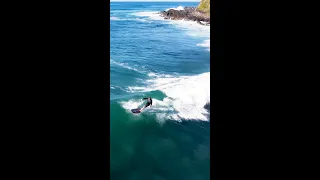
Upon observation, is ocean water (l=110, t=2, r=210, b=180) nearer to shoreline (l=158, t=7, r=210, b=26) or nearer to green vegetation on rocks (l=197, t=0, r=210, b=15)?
shoreline (l=158, t=7, r=210, b=26)

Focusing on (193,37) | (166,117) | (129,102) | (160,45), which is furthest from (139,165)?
(193,37)

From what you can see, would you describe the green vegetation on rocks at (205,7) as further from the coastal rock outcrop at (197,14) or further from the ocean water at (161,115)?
the ocean water at (161,115)

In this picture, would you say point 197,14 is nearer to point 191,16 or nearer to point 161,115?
point 191,16

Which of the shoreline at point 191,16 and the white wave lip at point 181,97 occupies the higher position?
the shoreline at point 191,16

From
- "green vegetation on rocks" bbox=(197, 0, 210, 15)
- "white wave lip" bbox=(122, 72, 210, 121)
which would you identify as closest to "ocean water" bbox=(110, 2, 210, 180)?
"white wave lip" bbox=(122, 72, 210, 121)

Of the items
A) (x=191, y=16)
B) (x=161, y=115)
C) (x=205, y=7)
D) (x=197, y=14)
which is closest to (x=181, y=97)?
(x=161, y=115)

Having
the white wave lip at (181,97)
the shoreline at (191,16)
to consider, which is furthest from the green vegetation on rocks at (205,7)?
the white wave lip at (181,97)
